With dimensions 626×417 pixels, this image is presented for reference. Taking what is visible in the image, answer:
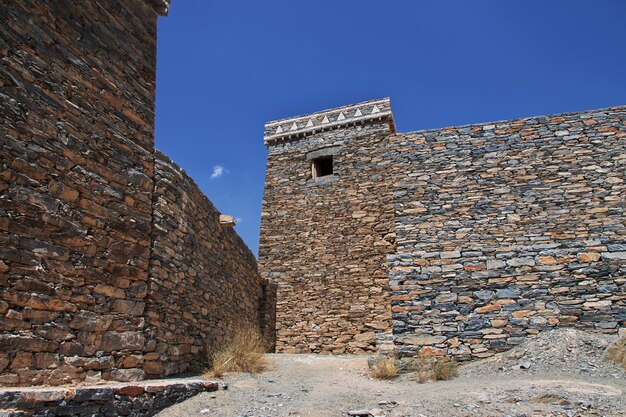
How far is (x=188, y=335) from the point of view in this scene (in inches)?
301

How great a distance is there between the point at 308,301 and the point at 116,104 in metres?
8.11

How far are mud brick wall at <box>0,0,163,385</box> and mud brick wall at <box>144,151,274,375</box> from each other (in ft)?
1.05

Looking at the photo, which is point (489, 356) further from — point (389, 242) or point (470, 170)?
point (389, 242)

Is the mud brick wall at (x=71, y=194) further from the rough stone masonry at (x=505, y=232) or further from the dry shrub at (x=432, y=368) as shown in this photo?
the rough stone masonry at (x=505, y=232)

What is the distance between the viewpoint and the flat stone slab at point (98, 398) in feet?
13.8

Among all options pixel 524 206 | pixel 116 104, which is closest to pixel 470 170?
pixel 524 206

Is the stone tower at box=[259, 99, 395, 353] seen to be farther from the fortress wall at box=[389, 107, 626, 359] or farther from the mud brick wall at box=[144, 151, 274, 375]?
the fortress wall at box=[389, 107, 626, 359]

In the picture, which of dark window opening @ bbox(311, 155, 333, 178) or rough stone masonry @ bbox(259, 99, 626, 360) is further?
dark window opening @ bbox(311, 155, 333, 178)

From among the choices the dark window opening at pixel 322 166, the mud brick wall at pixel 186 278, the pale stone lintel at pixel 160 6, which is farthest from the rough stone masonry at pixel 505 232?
the dark window opening at pixel 322 166

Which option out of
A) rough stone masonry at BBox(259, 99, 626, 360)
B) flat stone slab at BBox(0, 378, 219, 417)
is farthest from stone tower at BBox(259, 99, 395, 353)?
flat stone slab at BBox(0, 378, 219, 417)

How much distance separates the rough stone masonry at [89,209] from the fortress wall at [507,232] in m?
3.75

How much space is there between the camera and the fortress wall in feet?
24.3

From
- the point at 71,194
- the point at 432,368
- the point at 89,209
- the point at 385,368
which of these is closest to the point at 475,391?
the point at 432,368

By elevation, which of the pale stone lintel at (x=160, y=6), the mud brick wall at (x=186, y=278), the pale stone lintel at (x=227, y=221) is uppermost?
the pale stone lintel at (x=160, y=6)
